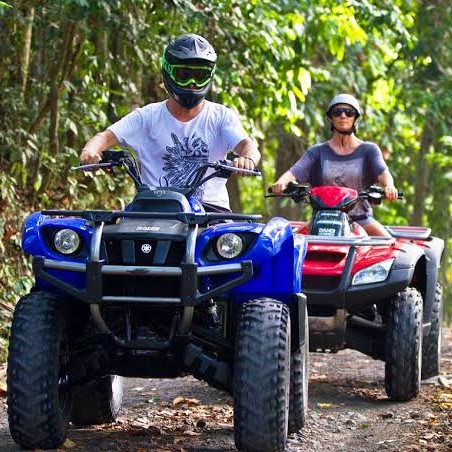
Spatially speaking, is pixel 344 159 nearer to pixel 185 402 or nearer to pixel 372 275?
pixel 372 275

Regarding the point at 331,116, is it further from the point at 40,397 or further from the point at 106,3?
the point at 40,397

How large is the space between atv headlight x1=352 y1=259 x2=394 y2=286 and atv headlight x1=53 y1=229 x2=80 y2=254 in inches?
118

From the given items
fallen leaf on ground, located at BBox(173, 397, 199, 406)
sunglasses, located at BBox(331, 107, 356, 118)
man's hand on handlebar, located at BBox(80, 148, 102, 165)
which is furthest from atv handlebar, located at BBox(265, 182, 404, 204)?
man's hand on handlebar, located at BBox(80, 148, 102, 165)

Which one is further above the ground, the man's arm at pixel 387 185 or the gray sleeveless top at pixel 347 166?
the gray sleeveless top at pixel 347 166

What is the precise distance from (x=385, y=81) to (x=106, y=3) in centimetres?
1000

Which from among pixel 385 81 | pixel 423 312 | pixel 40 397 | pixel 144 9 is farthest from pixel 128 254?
pixel 385 81

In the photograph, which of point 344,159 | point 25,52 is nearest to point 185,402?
point 344,159

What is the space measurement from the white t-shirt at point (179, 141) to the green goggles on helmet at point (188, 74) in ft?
0.82

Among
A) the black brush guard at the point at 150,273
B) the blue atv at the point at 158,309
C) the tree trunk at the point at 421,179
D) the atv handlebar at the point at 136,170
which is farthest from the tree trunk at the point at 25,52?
the tree trunk at the point at 421,179

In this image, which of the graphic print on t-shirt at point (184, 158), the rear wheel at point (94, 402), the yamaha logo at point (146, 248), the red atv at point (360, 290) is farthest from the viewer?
the red atv at point (360, 290)

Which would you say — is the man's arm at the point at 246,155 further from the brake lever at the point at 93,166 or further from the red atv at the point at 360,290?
the red atv at the point at 360,290

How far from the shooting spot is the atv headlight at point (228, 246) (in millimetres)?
5625

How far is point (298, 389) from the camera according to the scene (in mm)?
6359

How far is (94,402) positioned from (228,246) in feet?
5.21
